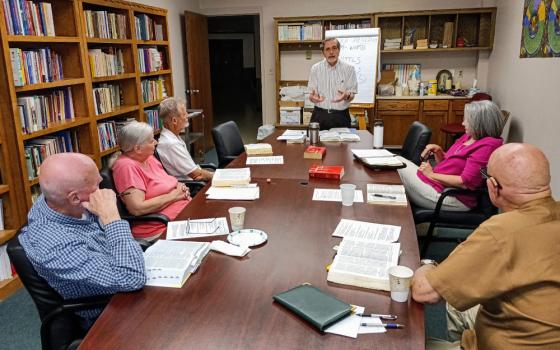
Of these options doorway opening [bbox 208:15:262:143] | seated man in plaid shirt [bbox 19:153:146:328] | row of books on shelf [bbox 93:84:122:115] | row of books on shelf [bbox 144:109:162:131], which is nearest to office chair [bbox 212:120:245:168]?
row of books on shelf [bbox 93:84:122:115]

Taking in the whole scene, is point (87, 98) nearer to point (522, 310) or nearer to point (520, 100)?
point (522, 310)

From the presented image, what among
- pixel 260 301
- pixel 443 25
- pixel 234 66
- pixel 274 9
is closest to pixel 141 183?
pixel 260 301

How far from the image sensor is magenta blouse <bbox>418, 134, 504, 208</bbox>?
255cm

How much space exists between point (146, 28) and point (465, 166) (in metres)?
3.71

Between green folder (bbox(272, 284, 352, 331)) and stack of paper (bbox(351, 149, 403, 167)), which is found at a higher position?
stack of paper (bbox(351, 149, 403, 167))

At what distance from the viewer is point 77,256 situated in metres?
1.35

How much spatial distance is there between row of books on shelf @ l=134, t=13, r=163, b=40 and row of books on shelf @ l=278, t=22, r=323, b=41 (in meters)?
2.04

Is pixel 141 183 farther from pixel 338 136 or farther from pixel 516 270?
pixel 338 136

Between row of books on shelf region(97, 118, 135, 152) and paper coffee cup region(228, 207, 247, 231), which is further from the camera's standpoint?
row of books on shelf region(97, 118, 135, 152)

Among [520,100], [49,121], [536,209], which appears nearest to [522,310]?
[536,209]

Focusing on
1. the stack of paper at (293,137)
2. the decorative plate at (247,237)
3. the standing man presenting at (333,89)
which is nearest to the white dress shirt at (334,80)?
the standing man presenting at (333,89)

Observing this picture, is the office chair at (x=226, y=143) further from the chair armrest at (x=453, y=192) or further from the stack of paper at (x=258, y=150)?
the chair armrest at (x=453, y=192)

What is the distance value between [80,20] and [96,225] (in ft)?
8.31

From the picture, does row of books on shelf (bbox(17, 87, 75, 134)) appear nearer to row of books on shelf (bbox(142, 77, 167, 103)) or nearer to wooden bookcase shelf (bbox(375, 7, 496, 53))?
row of books on shelf (bbox(142, 77, 167, 103))
